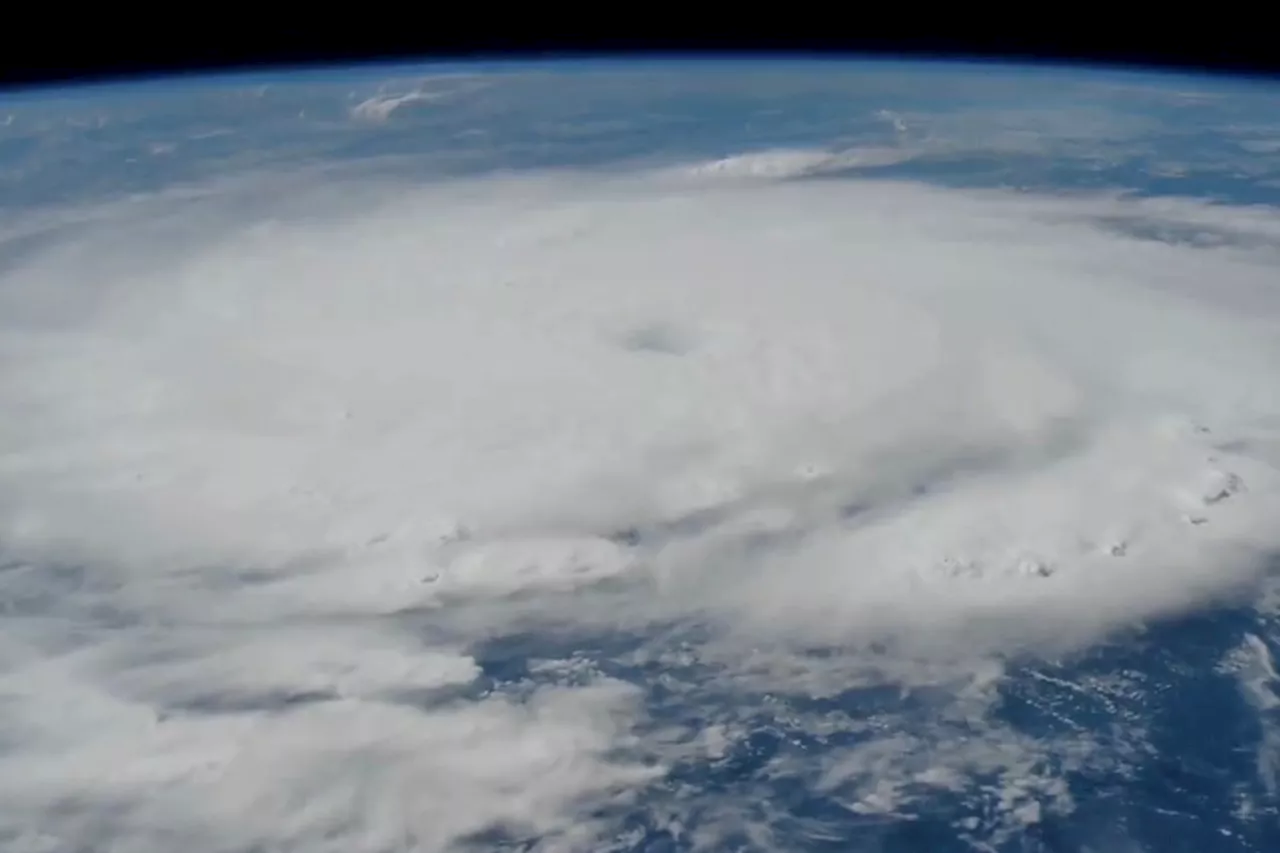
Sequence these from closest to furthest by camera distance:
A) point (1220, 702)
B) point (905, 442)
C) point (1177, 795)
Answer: point (1177, 795) → point (1220, 702) → point (905, 442)

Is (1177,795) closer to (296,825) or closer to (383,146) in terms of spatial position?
(296,825)

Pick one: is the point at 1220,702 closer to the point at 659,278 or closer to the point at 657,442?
the point at 657,442

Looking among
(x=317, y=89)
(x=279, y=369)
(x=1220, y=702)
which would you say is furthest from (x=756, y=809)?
(x=317, y=89)

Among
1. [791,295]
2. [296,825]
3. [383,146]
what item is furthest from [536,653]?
[383,146]

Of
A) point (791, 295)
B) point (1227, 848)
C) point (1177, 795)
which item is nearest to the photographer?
point (1227, 848)

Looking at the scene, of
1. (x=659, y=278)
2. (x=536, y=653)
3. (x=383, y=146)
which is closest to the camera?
(x=536, y=653)

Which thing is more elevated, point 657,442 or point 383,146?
point 383,146

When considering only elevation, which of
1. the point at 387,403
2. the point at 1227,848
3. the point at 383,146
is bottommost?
the point at 1227,848

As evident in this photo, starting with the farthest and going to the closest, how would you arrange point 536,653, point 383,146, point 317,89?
point 317,89
point 383,146
point 536,653

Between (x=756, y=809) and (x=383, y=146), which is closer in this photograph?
(x=756, y=809)
